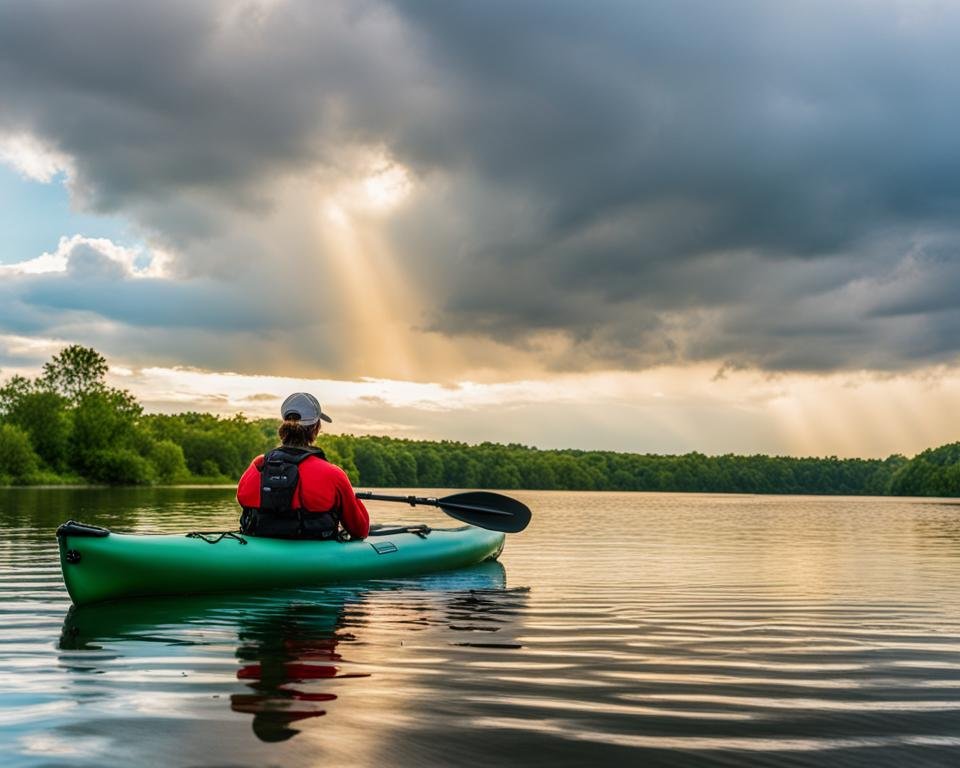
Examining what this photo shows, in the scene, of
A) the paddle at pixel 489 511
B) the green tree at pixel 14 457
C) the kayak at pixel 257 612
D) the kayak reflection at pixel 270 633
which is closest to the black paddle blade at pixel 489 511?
the paddle at pixel 489 511

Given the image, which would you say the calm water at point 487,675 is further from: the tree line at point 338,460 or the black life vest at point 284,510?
the tree line at point 338,460

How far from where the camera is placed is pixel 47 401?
7769 centimetres

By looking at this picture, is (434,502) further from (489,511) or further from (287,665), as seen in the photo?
(287,665)

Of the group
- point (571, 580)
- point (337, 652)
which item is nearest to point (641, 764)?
point (337, 652)

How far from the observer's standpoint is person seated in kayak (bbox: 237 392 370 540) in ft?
31.1

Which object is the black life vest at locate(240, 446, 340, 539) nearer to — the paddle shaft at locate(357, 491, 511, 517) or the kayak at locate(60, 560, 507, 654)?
the kayak at locate(60, 560, 507, 654)

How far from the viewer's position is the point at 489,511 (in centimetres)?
1373

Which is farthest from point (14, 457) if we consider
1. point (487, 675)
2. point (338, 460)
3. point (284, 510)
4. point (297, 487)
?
point (487, 675)

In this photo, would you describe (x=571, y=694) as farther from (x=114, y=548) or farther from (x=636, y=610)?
(x=114, y=548)

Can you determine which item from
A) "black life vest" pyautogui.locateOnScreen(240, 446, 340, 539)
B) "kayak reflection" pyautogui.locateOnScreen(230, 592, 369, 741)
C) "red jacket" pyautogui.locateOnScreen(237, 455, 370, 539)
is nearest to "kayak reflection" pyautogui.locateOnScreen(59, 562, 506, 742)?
"kayak reflection" pyautogui.locateOnScreen(230, 592, 369, 741)

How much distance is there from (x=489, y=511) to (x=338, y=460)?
101 metres

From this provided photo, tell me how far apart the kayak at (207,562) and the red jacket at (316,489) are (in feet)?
1.34

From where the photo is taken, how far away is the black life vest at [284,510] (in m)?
9.42

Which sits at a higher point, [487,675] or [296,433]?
[296,433]
